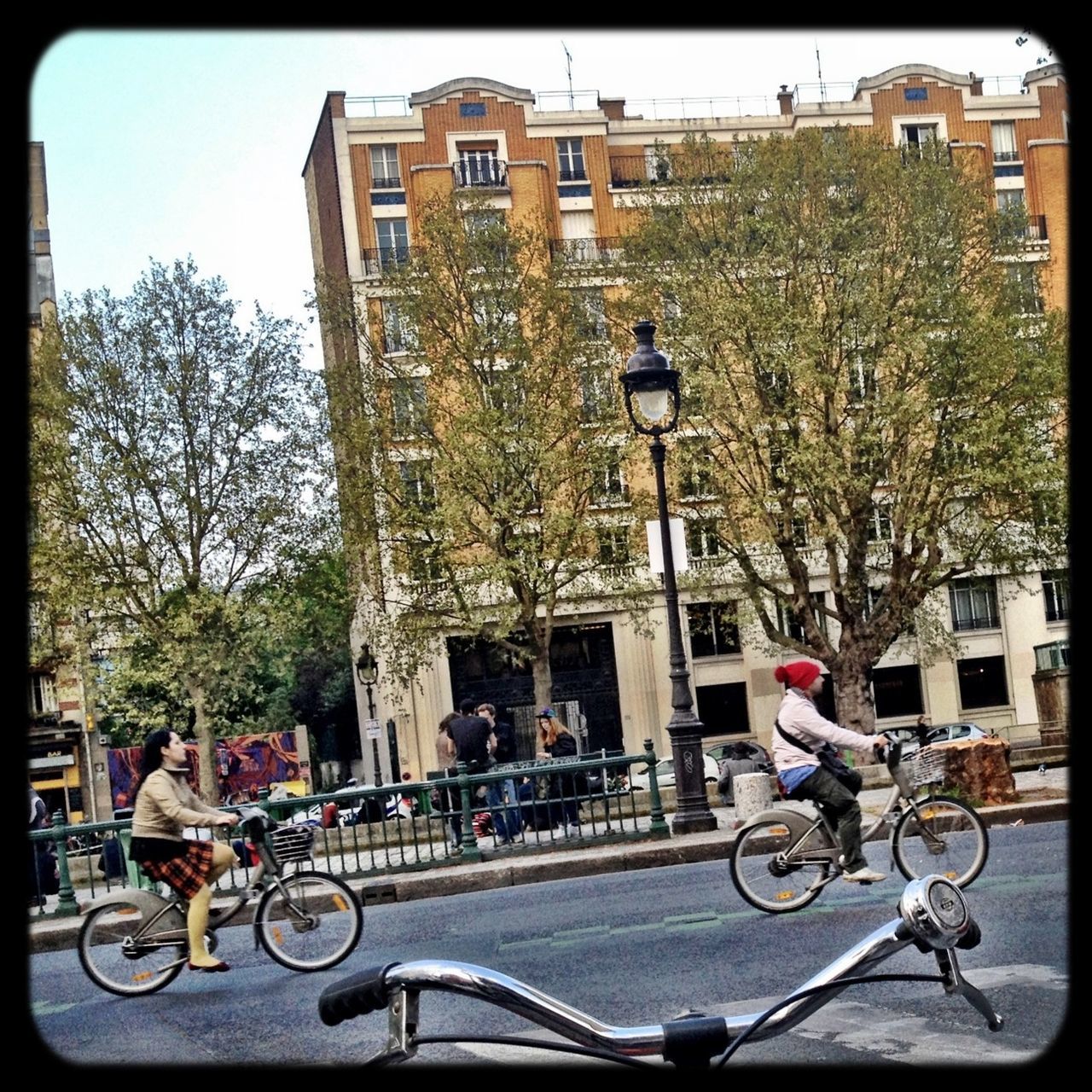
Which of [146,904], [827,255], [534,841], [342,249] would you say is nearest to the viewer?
[146,904]

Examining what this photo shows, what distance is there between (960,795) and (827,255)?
68.2 feet

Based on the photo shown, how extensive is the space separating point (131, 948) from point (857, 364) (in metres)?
27.4

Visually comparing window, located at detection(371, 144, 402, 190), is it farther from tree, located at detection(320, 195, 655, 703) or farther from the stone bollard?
the stone bollard

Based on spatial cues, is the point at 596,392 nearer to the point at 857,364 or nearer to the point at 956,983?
the point at 857,364

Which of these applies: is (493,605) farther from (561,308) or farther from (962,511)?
(962,511)

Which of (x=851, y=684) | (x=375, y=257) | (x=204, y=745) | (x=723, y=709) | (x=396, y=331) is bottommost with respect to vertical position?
(x=723, y=709)

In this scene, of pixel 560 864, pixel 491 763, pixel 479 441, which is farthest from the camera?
pixel 479 441

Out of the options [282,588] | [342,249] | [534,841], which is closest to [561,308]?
[282,588]

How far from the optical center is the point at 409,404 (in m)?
39.0

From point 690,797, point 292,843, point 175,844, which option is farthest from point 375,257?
point 175,844

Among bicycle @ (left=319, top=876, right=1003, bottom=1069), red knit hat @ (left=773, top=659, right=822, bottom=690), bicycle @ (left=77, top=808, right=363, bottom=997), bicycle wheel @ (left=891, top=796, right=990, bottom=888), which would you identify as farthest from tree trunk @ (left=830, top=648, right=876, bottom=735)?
bicycle @ (left=319, top=876, right=1003, bottom=1069)

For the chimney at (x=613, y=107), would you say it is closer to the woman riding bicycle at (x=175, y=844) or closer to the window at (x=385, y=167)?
the window at (x=385, y=167)

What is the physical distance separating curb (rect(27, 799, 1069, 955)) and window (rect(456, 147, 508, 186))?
39.6 metres

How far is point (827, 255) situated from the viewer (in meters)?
34.7
